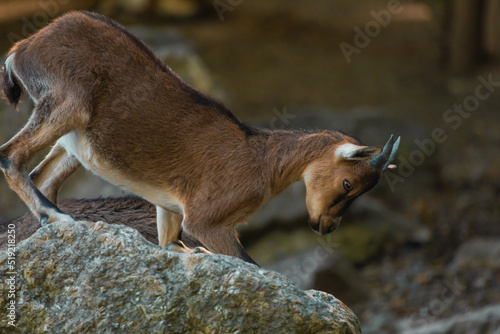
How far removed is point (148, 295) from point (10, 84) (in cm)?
326

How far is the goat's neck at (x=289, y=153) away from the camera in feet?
26.0

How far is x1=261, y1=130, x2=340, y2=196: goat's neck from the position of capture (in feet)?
26.0

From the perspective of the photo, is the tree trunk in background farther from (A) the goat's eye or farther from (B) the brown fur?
(A) the goat's eye

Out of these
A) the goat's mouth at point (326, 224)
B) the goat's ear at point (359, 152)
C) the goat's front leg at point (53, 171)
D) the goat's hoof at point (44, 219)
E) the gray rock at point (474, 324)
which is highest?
the goat's hoof at point (44, 219)

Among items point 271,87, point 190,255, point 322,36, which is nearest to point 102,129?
point 190,255

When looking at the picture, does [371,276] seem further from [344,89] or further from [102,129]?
[102,129]

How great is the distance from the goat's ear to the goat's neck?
305mm

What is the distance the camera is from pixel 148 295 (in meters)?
5.45

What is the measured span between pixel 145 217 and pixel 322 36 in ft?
52.8

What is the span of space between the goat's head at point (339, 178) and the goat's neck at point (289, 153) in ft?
0.31

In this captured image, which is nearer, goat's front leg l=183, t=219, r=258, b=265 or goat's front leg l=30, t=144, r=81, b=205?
goat's front leg l=183, t=219, r=258, b=265

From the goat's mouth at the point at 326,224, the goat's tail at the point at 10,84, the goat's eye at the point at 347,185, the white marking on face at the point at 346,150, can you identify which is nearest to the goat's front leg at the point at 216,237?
the goat's mouth at the point at 326,224

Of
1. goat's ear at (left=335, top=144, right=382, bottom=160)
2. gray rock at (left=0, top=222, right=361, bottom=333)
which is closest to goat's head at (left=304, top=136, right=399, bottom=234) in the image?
goat's ear at (left=335, top=144, right=382, bottom=160)

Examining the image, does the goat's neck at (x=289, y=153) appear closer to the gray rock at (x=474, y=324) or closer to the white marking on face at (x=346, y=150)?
the white marking on face at (x=346, y=150)
